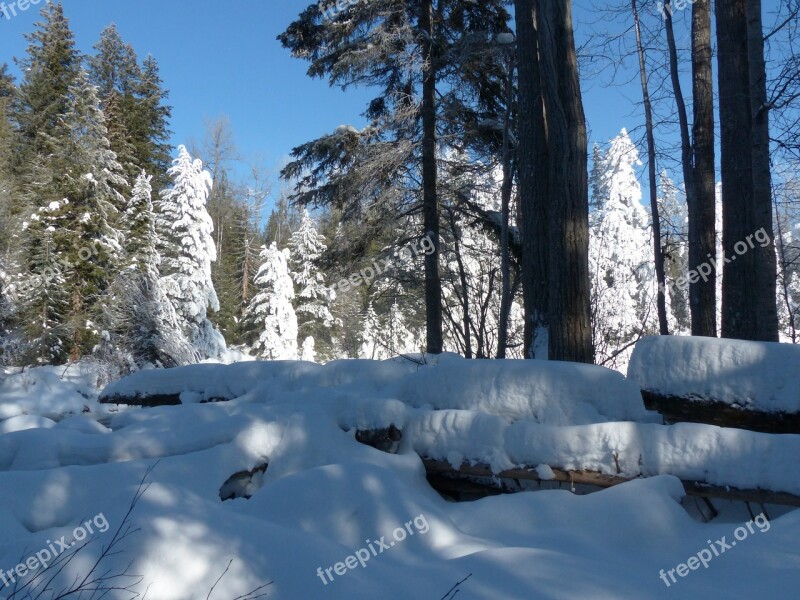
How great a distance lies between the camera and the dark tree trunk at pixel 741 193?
657 centimetres

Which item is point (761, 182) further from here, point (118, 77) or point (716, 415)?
point (118, 77)

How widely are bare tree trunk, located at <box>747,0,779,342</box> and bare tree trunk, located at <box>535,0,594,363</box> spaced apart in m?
2.04

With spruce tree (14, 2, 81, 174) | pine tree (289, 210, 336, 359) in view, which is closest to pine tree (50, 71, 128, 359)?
spruce tree (14, 2, 81, 174)

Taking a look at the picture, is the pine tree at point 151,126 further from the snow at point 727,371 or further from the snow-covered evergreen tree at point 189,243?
the snow at point 727,371

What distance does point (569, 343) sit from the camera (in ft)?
20.2

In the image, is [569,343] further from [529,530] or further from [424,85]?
[424,85]

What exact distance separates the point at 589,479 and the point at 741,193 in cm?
500

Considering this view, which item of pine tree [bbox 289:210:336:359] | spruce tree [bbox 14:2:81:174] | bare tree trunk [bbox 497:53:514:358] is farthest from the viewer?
pine tree [bbox 289:210:336:359]

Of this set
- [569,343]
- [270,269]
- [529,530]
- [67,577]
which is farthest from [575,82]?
[270,269]

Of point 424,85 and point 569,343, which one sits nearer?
point 569,343

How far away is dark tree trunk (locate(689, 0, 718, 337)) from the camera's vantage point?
30.3ft

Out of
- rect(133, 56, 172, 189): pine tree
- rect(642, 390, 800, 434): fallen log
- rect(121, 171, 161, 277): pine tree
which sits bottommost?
rect(642, 390, 800, 434): fallen log

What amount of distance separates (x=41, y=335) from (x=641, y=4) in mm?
17594

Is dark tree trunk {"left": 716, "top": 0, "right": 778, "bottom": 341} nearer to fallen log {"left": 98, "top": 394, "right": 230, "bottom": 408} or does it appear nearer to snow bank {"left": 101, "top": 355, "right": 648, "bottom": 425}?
snow bank {"left": 101, "top": 355, "right": 648, "bottom": 425}
